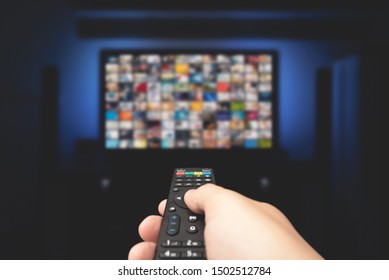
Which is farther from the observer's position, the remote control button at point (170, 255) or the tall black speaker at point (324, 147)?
the tall black speaker at point (324, 147)

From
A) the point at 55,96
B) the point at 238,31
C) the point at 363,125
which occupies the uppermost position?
the point at 238,31

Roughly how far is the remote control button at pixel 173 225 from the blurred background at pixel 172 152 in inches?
54.1

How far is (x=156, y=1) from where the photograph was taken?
→ 2.16 m

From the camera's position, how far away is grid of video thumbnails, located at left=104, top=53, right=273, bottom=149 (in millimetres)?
2172

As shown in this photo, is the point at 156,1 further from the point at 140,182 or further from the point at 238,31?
the point at 140,182

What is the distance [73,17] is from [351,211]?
210 centimetres

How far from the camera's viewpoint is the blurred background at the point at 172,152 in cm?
180

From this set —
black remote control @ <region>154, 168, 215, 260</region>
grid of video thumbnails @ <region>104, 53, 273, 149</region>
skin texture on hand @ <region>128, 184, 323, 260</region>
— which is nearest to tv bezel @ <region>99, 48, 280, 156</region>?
grid of video thumbnails @ <region>104, 53, 273, 149</region>

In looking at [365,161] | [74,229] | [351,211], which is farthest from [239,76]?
[74,229]

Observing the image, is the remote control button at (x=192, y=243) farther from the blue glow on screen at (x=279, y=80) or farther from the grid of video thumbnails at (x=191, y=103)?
the blue glow on screen at (x=279, y=80)

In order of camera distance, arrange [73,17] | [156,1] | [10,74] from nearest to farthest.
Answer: [10,74], [156,1], [73,17]

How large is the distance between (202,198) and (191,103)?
5.40ft

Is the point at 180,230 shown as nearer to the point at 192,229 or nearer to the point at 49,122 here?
the point at 192,229

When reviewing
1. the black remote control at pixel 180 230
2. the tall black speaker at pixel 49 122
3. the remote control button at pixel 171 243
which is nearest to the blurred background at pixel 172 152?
the tall black speaker at pixel 49 122
